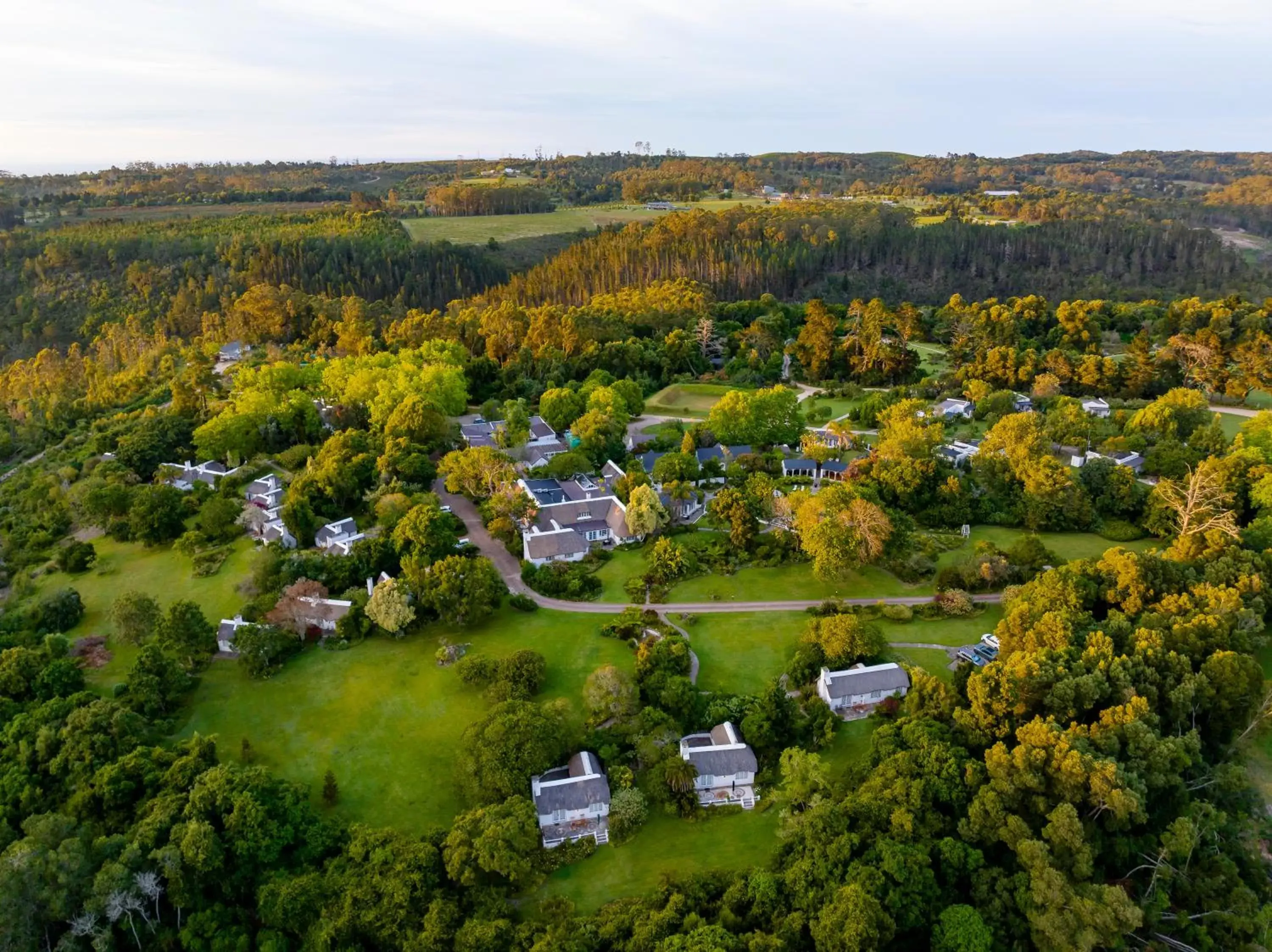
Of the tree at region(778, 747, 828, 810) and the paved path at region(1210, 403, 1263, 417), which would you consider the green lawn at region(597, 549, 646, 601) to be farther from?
the paved path at region(1210, 403, 1263, 417)

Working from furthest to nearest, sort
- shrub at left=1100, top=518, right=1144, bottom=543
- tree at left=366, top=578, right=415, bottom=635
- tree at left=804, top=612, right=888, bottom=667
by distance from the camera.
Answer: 1. shrub at left=1100, top=518, right=1144, bottom=543
2. tree at left=366, top=578, right=415, bottom=635
3. tree at left=804, top=612, right=888, bottom=667

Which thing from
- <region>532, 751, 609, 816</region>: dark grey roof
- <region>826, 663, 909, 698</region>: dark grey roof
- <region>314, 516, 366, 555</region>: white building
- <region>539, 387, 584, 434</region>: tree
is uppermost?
<region>539, 387, 584, 434</region>: tree

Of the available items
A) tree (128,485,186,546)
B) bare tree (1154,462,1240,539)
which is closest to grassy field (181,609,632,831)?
tree (128,485,186,546)

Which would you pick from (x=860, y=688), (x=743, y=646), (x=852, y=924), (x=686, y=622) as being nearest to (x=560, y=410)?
(x=686, y=622)

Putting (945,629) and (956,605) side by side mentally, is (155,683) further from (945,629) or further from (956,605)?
(956,605)

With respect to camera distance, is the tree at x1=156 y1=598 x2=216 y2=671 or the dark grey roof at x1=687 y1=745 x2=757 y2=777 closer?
the dark grey roof at x1=687 y1=745 x2=757 y2=777

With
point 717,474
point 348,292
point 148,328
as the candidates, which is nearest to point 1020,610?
point 717,474

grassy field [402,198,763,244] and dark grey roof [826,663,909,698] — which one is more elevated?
grassy field [402,198,763,244]

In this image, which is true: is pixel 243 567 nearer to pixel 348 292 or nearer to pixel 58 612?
pixel 58 612
